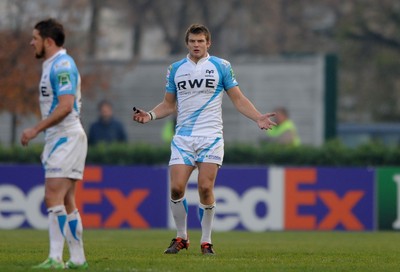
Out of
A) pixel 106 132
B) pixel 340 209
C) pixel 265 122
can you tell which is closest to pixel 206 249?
pixel 265 122

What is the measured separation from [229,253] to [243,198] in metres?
9.09

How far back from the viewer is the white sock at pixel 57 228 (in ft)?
36.6

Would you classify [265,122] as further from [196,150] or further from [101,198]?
[101,198]

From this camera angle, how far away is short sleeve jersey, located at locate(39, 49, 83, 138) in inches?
441

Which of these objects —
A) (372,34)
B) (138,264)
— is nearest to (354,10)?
(372,34)

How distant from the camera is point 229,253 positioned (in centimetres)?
1433

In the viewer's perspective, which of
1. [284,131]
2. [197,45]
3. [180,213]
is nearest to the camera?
[197,45]

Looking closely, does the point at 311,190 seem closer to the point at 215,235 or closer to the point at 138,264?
the point at 215,235

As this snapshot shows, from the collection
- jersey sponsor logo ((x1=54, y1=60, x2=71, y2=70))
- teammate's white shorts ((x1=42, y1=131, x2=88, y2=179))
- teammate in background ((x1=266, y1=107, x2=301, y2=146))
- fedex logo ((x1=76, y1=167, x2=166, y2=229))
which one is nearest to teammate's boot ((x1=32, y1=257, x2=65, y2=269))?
teammate's white shorts ((x1=42, y1=131, x2=88, y2=179))

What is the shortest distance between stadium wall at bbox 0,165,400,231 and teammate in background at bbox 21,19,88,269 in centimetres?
1198

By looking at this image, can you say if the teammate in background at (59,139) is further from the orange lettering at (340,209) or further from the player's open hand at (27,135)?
the orange lettering at (340,209)

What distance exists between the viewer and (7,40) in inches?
1190

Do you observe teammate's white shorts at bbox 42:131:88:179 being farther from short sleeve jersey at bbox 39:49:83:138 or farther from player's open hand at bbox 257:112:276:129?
Result: player's open hand at bbox 257:112:276:129

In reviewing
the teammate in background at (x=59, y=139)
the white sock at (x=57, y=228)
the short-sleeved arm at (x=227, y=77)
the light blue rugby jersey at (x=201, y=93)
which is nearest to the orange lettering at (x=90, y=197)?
the light blue rugby jersey at (x=201, y=93)
